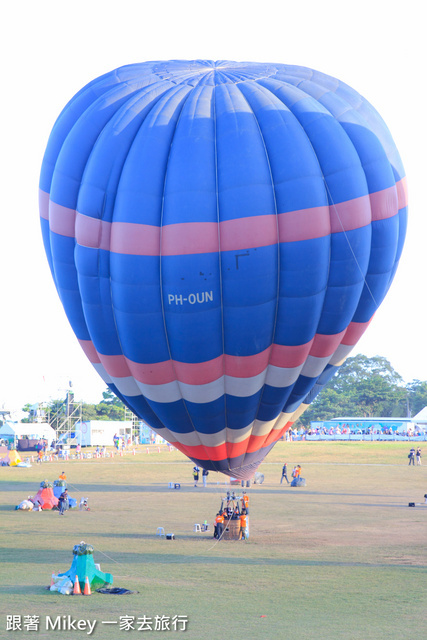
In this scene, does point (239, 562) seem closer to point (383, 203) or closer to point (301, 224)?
point (301, 224)

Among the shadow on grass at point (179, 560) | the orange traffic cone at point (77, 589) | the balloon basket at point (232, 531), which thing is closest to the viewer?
the orange traffic cone at point (77, 589)

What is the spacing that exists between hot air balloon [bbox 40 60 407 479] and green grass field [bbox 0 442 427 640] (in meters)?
3.33

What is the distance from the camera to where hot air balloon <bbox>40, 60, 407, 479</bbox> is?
16.4 metres

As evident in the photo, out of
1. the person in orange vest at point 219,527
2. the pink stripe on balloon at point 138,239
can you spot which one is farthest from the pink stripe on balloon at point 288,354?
the person in orange vest at point 219,527

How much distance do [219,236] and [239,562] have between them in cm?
862

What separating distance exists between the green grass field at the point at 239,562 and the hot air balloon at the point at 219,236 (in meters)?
3.33

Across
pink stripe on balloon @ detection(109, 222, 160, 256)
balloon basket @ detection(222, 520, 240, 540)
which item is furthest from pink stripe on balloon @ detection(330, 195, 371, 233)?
balloon basket @ detection(222, 520, 240, 540)

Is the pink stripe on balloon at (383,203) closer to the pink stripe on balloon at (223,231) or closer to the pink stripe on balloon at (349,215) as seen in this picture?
the pink stripe on balloon at (223,231)

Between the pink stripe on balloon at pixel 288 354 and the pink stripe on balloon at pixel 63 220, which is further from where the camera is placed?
the pink stripe on balloon at pixel 63 220

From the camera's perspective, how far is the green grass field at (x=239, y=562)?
13461 mm

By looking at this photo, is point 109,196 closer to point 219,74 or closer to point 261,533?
point 219,74

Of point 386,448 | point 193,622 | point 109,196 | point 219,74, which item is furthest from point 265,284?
point 386,448

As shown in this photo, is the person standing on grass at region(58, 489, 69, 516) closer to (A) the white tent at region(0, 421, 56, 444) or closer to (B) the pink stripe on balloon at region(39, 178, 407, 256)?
(B) the pink stripe on balloon at region(39, 178, 407, 256)

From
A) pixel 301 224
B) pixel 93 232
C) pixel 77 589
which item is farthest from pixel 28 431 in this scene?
pixel 301 224
